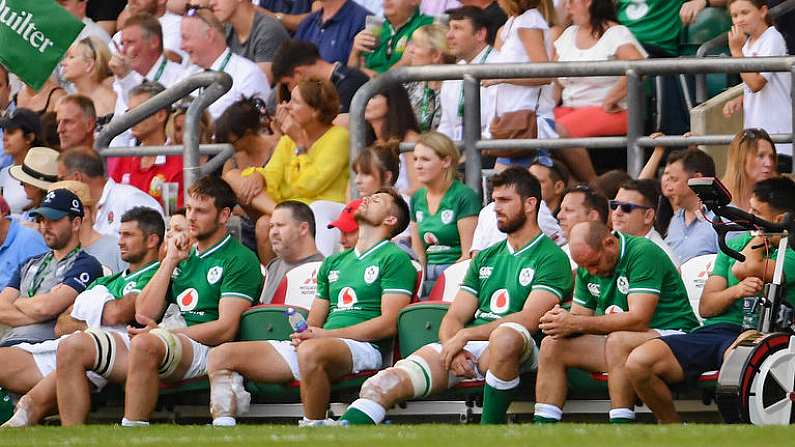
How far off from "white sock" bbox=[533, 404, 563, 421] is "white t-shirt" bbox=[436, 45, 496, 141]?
131 inches

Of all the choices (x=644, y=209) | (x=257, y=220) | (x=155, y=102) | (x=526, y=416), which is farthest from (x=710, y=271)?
(x=155, y=102)

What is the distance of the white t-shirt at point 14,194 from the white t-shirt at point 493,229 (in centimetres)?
472

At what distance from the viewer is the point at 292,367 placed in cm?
1098

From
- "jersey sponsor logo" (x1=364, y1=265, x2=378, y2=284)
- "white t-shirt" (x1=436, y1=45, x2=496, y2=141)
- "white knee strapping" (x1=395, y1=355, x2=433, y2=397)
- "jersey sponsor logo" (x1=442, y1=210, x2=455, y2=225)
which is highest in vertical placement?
"white t-shirt" (x1=436, y1=45, x2=496, y2=141)

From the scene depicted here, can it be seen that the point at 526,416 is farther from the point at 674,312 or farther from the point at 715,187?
the point at 715,187

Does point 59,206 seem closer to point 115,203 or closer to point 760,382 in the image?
point 115,203

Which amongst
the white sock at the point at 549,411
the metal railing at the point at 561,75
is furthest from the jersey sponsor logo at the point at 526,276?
the metal railing at the point at 561,75

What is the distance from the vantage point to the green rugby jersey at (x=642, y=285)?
10.1m

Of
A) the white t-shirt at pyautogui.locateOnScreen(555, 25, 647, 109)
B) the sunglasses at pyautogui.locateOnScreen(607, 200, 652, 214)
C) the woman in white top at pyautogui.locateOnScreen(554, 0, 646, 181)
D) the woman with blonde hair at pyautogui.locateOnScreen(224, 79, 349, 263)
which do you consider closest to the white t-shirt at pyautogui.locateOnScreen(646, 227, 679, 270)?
the sunglasses at pyautogui.locateOnScreen(607, 200, 652, 214)

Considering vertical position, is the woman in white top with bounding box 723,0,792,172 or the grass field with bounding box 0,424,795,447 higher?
the woman in white top with bounding box 723,0,792,172

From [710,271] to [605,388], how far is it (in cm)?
118

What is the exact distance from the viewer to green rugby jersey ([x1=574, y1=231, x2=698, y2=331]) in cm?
1015

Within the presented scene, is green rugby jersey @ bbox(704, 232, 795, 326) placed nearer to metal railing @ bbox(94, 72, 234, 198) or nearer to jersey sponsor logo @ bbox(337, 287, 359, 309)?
jersey sponsor logo @ bbox(337, 287, 359, 309)

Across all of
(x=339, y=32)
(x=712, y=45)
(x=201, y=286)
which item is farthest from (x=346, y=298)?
(x=339, y=32)
